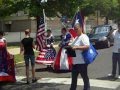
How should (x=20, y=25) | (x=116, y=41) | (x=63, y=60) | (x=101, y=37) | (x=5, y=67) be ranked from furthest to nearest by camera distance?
(x=20, y=25), (x=101, y=37), (x=63, y=60), (x=116, y=41), (x=5, y=67)

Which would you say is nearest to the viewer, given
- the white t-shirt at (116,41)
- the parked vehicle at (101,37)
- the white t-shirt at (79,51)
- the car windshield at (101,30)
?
the white t-shirt at (79,51)

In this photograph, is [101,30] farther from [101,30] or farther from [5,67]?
[5,67]

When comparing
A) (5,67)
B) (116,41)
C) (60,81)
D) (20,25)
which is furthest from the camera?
(20,25)

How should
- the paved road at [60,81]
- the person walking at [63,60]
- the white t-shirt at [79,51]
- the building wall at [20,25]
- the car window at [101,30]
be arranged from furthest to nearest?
the building wall at [20,25], the car window at [101,30], the person walking at [63,60], the paved road at [60,81], the white t-shirt at [79,51]

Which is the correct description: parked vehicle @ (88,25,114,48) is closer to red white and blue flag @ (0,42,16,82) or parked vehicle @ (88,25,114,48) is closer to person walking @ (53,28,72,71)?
person walking @ (53,28,72,71)

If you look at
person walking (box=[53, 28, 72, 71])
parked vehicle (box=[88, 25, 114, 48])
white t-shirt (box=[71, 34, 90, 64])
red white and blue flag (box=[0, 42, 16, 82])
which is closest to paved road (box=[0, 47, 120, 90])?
person walking (box=[53, 28, 72, 71])

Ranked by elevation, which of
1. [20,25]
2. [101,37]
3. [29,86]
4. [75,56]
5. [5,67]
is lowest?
[29,86]

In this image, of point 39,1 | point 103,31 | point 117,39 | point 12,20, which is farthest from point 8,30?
point 117,39

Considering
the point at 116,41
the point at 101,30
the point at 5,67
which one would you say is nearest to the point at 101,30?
the point at 101,30

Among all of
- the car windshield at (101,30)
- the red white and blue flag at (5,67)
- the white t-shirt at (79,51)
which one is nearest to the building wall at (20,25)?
the car windshield at (101,30)

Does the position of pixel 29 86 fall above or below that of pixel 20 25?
below

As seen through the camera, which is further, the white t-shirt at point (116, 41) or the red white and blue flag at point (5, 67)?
the white t-shirt at point (116, 41)

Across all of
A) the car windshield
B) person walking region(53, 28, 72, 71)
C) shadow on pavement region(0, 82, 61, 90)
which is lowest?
shadow on pavement region(0, 82, 61, 90)

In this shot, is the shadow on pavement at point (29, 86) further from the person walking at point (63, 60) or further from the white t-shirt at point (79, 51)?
the person walking at point (63, 60)
